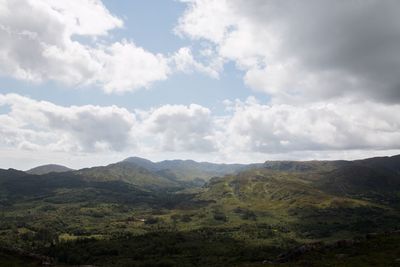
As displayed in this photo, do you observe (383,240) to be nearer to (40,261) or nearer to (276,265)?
A: (276,265)

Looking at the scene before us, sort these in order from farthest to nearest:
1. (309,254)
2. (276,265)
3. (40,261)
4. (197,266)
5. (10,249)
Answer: (197,266) → (10,249) → (40,261) → (309,254) → (276,265)

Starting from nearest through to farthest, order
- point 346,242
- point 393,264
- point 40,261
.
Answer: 1. point 393,264
2. point 346,242
3. point 40,261

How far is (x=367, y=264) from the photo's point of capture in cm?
7075

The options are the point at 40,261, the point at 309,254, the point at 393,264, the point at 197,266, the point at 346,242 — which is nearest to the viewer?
the point at 393,264

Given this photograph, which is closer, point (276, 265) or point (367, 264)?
point (367, 264)

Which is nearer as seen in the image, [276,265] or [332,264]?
[332,264]

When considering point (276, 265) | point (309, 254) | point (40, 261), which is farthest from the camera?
point (40, 261)

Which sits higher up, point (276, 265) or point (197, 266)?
point (276, 265)

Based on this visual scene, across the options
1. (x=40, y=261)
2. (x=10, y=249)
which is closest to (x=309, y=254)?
(x=40, y=261)

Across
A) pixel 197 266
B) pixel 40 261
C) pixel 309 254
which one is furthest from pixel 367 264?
pixel 197 266

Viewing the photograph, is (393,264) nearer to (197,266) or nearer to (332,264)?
(332,264)

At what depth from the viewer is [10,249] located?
4304 inches

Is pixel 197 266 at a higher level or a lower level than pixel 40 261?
lower

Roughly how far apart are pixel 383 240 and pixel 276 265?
29.3m
